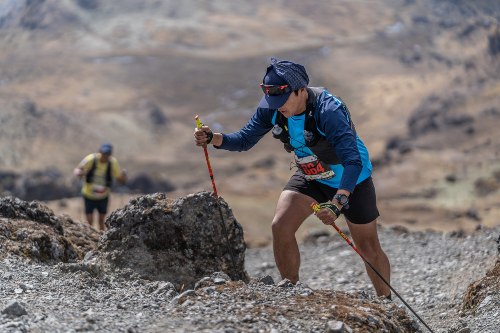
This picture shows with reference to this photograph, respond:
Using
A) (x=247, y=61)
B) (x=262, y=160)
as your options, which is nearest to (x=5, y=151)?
(x=262, y=160)

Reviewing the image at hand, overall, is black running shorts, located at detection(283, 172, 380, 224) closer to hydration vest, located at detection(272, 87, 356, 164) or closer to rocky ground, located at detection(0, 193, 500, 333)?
hydration vest, located at detection(272, 87, 356, 164)

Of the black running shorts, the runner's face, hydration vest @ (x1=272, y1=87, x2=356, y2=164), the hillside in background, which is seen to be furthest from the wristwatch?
the hillside in background

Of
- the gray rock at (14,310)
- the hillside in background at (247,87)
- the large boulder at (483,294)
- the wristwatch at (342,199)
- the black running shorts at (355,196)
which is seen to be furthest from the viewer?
the hillside in background at (247,87)

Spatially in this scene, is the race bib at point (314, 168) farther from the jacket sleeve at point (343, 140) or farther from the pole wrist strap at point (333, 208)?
the pole wrist strap at point (333, 208)

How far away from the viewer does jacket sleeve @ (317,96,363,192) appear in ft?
21.8

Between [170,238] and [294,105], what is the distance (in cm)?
214

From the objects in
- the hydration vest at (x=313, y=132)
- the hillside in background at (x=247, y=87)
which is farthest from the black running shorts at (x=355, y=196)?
the hillside in background at (x=247, y=87)

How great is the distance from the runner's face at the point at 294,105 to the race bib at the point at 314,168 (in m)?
0.48

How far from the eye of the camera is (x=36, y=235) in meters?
8.22

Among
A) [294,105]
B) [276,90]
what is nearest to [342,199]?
[294,105]

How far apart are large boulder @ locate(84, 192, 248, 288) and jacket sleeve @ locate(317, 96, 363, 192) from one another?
6.00 ft

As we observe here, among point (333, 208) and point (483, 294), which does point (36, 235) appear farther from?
point (483, 294)

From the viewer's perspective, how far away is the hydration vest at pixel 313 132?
6891mm

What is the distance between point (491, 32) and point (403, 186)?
42.0 meters
